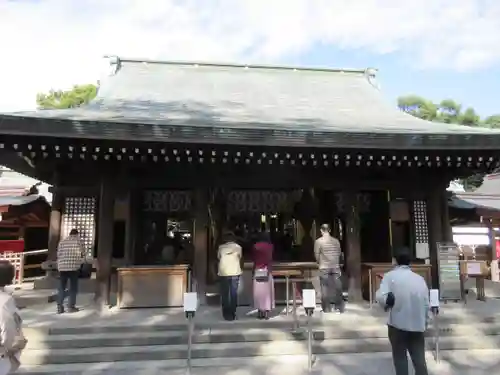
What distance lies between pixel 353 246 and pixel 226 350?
387 cm

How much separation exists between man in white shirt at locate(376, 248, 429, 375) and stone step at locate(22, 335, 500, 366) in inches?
78.7

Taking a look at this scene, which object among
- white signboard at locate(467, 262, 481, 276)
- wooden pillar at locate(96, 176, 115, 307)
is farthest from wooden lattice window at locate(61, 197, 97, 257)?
white signboard at locate(467, 262, 481, 276)

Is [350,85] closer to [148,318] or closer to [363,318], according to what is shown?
[363,318]

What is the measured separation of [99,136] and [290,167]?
12.7 ft

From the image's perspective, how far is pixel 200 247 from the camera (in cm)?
805

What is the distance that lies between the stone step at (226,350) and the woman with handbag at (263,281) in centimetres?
76

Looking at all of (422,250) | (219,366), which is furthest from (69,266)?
(422,250)

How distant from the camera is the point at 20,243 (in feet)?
42.2

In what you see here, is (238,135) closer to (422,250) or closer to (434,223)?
(434,223)

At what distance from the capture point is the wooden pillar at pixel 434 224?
8.63 meters

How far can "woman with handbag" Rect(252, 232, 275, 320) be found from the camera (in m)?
6.75

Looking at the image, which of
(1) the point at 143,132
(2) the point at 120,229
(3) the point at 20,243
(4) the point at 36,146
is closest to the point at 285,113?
(1) the point at 143,132

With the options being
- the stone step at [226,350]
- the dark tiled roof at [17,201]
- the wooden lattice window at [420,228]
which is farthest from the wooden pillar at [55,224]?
the wooden lattice window at [420,228]

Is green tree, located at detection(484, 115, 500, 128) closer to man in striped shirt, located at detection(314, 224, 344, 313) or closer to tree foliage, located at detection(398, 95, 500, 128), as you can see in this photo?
tree foliage, located at detection(398, 95, 500, 128)
